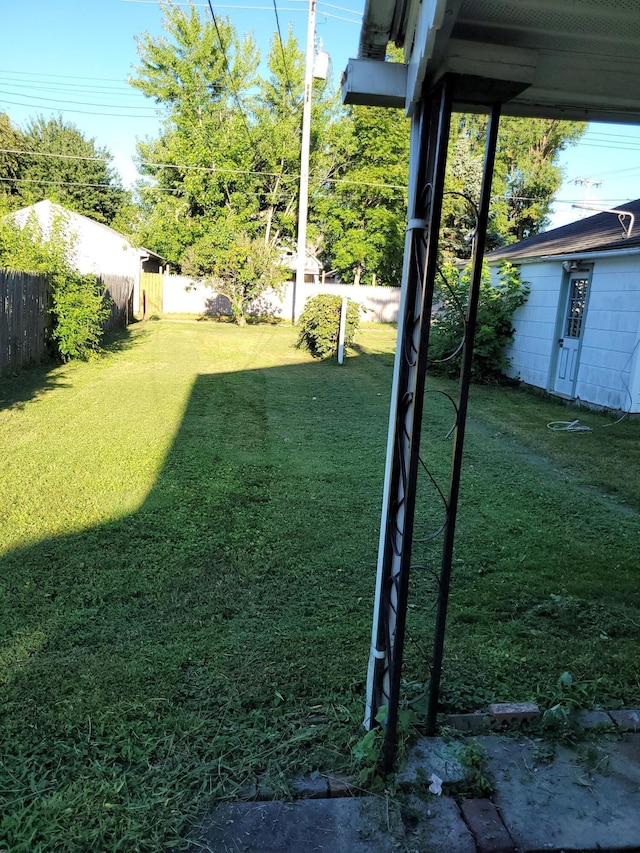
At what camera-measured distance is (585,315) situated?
31.5 feet

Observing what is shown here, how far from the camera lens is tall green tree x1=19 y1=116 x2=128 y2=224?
97.3ft

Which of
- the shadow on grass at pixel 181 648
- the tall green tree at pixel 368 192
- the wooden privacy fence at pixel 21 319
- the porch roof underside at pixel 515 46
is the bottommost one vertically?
Answer: the shadow on grass at pixel 181 648

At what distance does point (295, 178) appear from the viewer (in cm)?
2581

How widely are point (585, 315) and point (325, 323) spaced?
5701 mm

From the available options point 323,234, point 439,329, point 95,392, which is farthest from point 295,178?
point 95,392

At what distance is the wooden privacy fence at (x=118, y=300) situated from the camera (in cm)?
1505

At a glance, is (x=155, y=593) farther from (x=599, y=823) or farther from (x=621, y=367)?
(x=621, y=367)

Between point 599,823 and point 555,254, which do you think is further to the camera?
point 555,254

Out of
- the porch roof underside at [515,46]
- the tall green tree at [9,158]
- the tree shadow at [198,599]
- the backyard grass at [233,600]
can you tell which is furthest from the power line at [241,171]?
the porch roof underside at [515,46]

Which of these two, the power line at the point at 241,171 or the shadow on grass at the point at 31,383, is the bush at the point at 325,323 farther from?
the power line at the point at 241,171

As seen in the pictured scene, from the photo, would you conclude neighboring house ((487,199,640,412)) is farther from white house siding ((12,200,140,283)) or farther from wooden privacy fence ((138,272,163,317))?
wooden privacy fence ((138,272,163,317))

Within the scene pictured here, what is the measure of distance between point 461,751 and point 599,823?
0.46 metres

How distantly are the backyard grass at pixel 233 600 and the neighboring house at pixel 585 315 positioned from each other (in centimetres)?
217

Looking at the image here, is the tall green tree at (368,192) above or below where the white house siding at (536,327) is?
above
